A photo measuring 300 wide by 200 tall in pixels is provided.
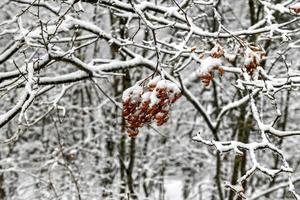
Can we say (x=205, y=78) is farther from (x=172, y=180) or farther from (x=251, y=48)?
(x=172, y=180)

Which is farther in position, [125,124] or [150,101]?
[125,124]

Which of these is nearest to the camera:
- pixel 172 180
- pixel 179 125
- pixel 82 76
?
pixel 82 76

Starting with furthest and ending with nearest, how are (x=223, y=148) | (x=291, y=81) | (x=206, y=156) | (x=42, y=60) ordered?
(x=206, y=156) < (x=42, y=60) < (x=291, y=81) < (x=223, y=148)

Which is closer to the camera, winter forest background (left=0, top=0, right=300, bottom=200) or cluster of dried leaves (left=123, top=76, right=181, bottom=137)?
cluster of dried leaves (left=123, top=76, right=181, bottom=137)

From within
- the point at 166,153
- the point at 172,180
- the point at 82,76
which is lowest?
the point at 172,180

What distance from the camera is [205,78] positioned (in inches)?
93.6

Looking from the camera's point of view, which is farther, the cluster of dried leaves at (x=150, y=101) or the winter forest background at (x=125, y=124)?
the winter forest background at (x=125, y=124)

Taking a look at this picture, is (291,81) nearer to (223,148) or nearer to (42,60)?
(223,148)

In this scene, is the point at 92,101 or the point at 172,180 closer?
the point at 92,101

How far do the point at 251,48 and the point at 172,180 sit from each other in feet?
44.7

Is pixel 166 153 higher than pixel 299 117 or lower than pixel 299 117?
lower

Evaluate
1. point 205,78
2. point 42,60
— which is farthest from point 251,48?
point 42,60

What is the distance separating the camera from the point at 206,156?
12.9 metres

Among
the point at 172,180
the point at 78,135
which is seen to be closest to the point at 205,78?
the point at 78,135
